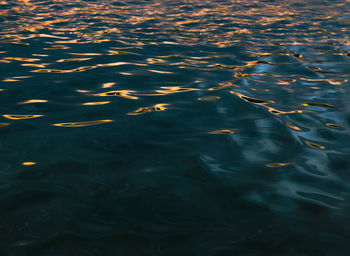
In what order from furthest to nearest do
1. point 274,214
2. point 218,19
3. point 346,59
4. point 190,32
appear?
1. point 218,19
2. point 190,32
3. point 346,59
4. point 274,214

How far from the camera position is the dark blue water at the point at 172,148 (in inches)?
101

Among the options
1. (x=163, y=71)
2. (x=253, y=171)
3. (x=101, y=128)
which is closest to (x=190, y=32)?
(x=163, y=71)

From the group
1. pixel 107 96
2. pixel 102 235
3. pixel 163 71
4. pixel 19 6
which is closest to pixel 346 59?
pixel 163 71

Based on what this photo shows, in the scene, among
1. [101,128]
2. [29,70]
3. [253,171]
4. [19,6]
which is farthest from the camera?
[19,6]

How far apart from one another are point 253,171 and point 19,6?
36.9 feet

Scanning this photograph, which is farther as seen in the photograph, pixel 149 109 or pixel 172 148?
pixel 149 109

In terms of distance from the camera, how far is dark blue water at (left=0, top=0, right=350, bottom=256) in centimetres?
256

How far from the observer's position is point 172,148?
371cm

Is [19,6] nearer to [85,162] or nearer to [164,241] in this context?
[85,162]

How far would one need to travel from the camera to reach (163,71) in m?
6.12

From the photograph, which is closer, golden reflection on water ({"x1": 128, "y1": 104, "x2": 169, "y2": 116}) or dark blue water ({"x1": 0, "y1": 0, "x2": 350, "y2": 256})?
dark blue water ({"x1": 0, "y1": 0, "x2": 350, "y2": 256})

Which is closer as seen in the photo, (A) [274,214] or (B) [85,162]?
(A) [274,214]

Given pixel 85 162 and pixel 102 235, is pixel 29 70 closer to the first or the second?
pixel 85 162

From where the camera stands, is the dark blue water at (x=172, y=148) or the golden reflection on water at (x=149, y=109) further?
the golden reflection on water at (x=149, y=109)
